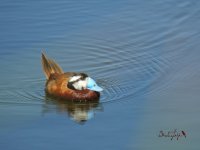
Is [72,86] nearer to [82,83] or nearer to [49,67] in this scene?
[82,83]

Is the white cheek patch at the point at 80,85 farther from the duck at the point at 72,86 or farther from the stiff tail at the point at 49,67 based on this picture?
the stiff tail at the point at 49,67

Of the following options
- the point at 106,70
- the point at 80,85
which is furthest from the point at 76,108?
the point at 106,70

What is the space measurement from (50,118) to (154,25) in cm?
405

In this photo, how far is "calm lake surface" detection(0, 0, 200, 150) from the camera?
32.8 ft

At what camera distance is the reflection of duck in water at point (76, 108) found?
1071 cm

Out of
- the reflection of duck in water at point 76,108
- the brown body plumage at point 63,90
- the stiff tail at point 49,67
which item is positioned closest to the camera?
the reflection of duck in water at point 76,108

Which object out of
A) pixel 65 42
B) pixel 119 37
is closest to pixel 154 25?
pixel 119 37

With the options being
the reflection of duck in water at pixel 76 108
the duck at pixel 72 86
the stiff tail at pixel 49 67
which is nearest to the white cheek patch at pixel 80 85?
the duck at pixel 72 86

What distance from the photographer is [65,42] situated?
1319 cm

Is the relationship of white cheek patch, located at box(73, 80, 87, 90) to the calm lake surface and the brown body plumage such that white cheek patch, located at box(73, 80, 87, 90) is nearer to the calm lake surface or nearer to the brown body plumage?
the brown body plumage

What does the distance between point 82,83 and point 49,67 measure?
672 millimetres

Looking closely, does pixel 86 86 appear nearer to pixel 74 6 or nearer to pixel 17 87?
pixel 17 87

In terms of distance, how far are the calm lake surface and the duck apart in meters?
0.14

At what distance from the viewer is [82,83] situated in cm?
1122
